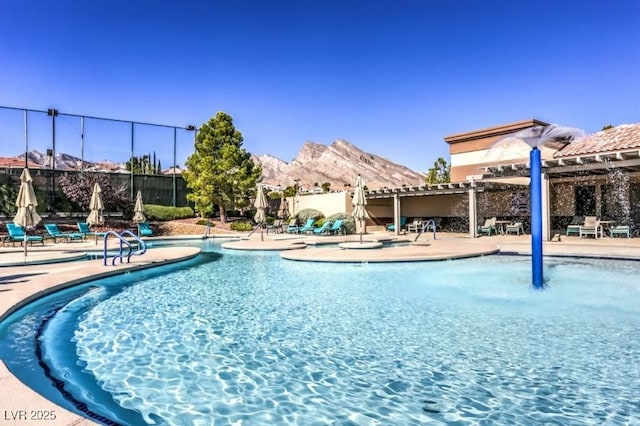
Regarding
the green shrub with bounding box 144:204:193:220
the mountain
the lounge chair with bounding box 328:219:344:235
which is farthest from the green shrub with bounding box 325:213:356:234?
the mountain

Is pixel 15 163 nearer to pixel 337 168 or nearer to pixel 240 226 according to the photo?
pixel 240 226

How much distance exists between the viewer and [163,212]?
26062 mm

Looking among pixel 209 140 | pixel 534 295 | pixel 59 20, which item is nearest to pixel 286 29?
pixel 59 20

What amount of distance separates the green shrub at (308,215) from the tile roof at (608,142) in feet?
43.0

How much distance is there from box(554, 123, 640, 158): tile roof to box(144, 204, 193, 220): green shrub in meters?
21.9

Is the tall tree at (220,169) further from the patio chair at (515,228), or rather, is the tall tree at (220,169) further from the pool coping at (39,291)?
the patio chair at (515,228)

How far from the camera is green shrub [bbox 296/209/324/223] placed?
25375 millimetres

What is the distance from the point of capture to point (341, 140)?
140 meters

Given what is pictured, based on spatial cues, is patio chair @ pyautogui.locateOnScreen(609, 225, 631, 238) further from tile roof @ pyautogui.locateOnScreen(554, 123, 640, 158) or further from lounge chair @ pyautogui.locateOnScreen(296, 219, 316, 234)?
lounge chair @ pyautogui.locateOnScreen(296, 219, 316, 234)

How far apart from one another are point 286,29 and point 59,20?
880cm

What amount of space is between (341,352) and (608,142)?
18.1m

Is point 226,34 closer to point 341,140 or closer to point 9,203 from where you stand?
point 9,203

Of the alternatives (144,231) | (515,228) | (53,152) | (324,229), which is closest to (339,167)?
(53,152)

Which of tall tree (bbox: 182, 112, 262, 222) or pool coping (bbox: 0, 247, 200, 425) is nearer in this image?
pool coping (bbox: 0, 247, 200, 425)
